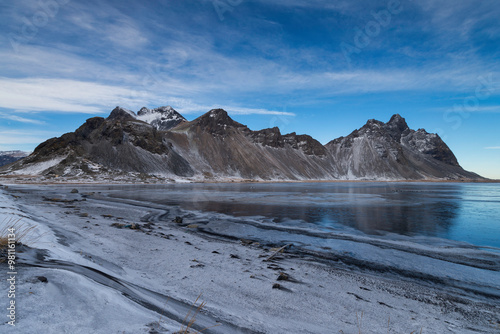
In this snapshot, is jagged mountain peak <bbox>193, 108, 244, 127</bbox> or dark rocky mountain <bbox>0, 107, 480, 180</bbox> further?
jagged mountain peak <bbox>193, 108, 244, 127</bbox>

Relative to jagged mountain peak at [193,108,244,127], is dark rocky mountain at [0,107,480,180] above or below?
below

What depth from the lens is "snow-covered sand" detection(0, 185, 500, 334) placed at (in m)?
4.30

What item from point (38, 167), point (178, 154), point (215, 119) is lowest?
point (38, 167)

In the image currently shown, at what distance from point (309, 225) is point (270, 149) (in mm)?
161582

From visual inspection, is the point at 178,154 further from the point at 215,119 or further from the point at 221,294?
the point at 221,294

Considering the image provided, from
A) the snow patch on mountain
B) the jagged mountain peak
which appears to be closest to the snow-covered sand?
the snow patch on mountain

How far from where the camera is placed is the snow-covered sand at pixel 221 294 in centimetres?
430

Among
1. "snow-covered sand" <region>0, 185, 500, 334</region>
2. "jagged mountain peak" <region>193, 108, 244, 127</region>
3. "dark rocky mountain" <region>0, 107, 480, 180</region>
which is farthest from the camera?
"jagged mountain peak" <region>193, 108, 244, 127</region>

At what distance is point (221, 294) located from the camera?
275 inches

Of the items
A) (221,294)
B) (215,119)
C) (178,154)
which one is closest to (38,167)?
(178,154)

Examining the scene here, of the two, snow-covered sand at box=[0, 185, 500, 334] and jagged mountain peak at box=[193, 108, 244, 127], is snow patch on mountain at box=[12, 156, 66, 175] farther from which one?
snow-covered sand at box=[0, 185, 500, 334]

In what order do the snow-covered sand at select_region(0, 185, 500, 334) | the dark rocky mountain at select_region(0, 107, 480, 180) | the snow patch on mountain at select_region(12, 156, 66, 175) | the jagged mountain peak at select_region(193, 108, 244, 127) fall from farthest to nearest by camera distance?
the jagged mountain peak at select_region(193, 108, 244, 127) → the dark rocky mountain at select_region(0, 107, 480, 180) → the snow patch on mountain at select_region(12, 156, 66, 175) → the snow-covered sand at select_region(0, 185, 500, 334)

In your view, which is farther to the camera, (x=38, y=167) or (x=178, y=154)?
(x=178, y=154)

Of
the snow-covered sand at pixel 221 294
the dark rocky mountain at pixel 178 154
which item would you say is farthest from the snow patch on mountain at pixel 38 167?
the snow-covered sand at pixel 221 294
